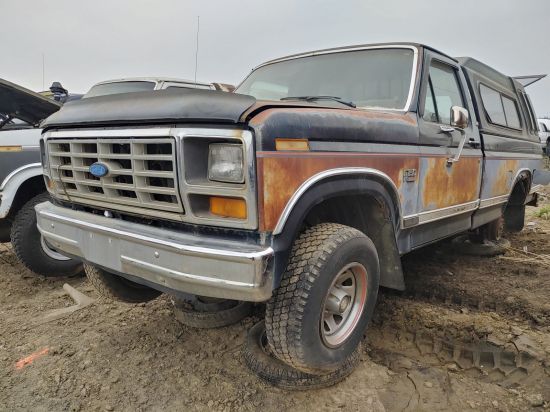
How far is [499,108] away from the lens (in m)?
4.63

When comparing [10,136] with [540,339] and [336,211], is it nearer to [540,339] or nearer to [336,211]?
[336,211]

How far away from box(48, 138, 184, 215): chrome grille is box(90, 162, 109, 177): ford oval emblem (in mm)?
20

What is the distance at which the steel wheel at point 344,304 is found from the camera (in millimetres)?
2242

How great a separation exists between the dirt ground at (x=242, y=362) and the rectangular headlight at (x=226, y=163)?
1248mm

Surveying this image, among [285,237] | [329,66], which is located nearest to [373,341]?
[285,237]

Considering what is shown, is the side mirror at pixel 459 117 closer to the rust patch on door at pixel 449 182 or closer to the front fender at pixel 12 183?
the rust patch on door at pixel 449 182

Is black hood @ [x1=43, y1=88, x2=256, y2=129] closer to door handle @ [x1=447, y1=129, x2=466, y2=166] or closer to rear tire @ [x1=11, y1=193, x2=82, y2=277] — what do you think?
rear tire @ [x1=11, y1=193, x2=82, y2=277]

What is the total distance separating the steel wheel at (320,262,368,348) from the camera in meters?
2.24

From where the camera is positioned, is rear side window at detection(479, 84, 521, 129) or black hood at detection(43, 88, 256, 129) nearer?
black hood at detection(43, 88, 256, 129)

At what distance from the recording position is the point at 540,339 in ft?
9.47

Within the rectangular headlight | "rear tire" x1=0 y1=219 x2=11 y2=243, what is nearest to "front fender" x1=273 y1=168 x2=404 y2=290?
the rectangular headlight

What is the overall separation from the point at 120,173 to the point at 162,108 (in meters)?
0.43

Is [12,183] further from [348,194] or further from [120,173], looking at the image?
[348,194]

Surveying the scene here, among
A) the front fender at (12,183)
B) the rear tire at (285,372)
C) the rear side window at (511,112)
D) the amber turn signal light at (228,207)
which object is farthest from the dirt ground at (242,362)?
the rear side window at (511,112)
